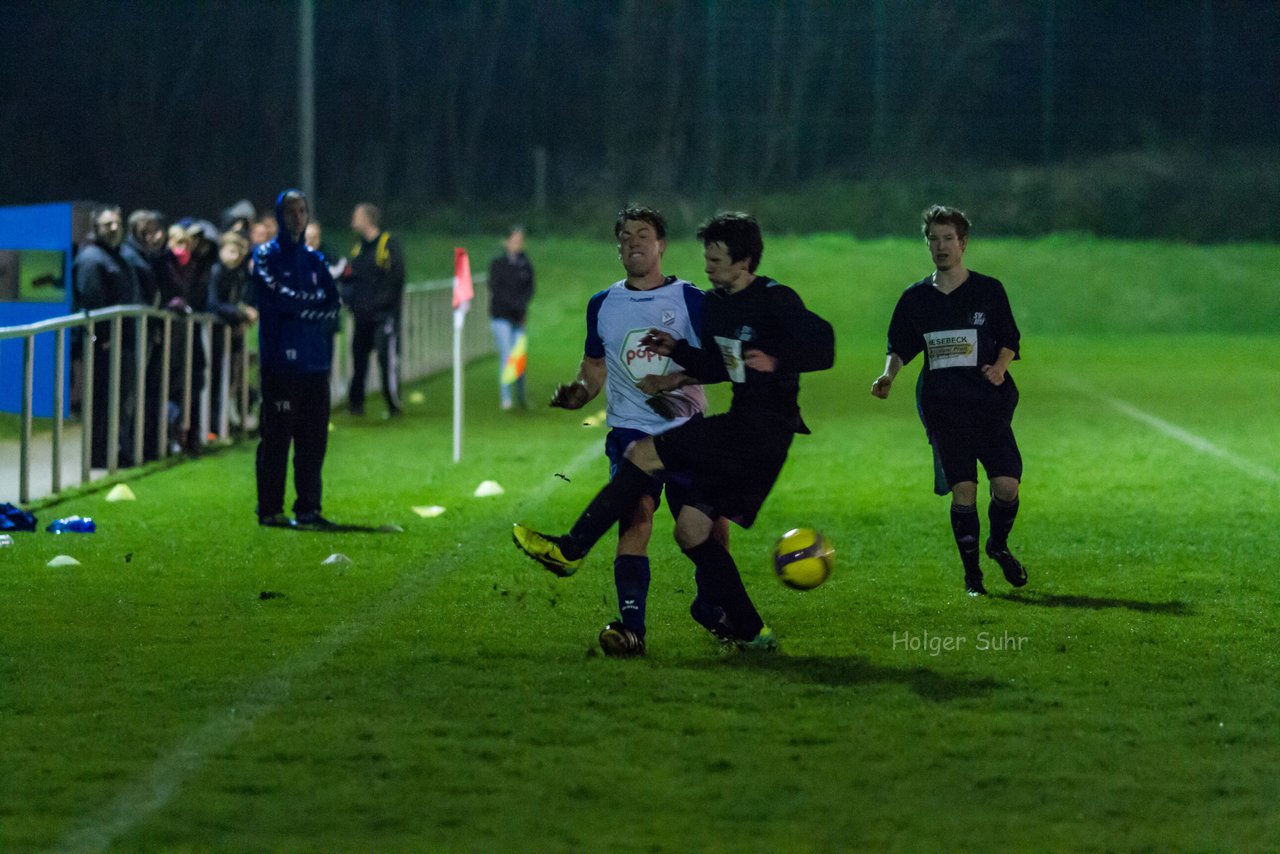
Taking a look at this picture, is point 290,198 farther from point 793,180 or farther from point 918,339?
point 793,180

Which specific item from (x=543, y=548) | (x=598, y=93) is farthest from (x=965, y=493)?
(x=598, y=93)

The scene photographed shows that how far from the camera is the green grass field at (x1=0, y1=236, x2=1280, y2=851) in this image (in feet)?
18.1

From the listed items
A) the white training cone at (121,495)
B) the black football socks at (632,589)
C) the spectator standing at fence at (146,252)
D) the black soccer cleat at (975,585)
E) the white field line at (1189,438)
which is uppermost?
the spectator standing at fence at (146,252)

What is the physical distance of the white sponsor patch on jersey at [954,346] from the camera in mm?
9445

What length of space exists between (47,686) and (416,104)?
54.7m

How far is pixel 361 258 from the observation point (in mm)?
20672

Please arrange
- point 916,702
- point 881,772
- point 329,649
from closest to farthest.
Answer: point 881,772 < point 916,702 < point 329,649

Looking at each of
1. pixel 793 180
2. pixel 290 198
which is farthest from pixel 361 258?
pixel 793 180

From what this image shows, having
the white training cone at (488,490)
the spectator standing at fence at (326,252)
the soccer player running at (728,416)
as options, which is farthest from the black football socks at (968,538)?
the spectator standing at fence at (326,252)

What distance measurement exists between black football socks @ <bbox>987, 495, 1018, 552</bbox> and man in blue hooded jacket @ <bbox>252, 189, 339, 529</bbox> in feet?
13.3

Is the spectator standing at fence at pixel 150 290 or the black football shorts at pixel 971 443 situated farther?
the spectator standing at fence at pixel 150 290

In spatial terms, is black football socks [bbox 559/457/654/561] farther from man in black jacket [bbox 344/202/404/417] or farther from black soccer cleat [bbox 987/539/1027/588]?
man in black jacket [bbox 344/202/404/417]

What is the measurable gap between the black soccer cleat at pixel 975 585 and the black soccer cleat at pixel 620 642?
2272mm

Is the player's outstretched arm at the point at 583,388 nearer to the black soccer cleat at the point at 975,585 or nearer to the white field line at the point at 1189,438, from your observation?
the black soccer cleat at the point at 975,585
